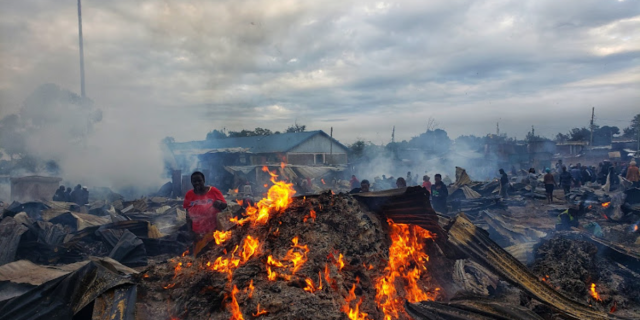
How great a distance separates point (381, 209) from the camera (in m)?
4.42

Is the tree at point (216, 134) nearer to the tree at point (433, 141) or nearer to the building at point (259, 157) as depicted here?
the building at point (259, 157)

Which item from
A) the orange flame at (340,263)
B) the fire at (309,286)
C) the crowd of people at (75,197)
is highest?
the orange flame at (340,263)

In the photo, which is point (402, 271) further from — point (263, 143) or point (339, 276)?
point (263, 143)

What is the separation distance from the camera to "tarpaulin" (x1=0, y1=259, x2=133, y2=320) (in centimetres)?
375

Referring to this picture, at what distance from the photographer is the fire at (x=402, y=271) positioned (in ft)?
12.0

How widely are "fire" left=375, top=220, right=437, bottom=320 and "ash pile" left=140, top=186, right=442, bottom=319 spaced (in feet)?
0.04

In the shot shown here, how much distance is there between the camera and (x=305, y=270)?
339 centimetres

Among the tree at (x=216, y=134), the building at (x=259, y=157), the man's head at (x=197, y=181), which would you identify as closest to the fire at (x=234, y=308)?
the man's head at (x=197, y=181)

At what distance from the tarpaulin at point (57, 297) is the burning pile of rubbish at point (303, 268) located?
1.70 ft

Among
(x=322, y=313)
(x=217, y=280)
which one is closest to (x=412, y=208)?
(x=322, y=313)

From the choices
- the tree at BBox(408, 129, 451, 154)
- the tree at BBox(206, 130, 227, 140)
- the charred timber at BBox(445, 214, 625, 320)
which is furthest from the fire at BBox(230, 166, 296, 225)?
the tree at BBox(206, 130, 227, 140)

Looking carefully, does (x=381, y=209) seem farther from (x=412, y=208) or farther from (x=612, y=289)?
(x=612, y=289)

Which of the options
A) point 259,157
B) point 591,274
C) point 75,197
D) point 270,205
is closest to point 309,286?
point 270,205

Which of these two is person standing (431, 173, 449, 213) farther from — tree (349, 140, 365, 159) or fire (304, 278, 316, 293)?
tree (349, 140, 365, 159)
